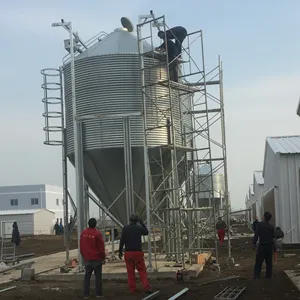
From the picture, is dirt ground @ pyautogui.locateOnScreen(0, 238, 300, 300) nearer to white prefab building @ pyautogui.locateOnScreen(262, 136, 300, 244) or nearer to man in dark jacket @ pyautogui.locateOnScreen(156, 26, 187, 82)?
man in dark jacket @ pyautogui.locateOnScreen(156, 26, 187, 82)

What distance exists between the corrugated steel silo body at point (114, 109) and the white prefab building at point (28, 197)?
224ft

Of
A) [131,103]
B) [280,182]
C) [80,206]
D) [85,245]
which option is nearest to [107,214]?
[80,206]

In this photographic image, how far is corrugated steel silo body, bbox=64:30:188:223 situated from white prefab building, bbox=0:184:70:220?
68.4 metres

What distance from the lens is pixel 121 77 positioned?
14461mm

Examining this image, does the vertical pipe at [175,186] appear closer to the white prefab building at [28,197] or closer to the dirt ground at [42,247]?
the dirt ground at [42,247]

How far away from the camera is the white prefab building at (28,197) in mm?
81938

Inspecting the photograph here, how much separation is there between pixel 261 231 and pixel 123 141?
470cm

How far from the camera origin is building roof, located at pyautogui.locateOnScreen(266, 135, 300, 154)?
21.7 meters

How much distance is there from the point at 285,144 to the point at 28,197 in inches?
2548

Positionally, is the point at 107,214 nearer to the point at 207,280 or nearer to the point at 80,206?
the point at 80,206

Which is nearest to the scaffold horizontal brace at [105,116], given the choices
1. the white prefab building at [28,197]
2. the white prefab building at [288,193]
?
the white prefab building at [288,193]

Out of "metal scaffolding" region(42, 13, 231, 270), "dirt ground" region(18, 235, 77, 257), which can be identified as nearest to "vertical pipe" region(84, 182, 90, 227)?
"metal scaffolding" region(42, 13, 231, 270)

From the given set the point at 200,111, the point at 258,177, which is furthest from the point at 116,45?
the point at 258,177

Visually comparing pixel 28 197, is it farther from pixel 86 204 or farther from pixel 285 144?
pixel 86 204
